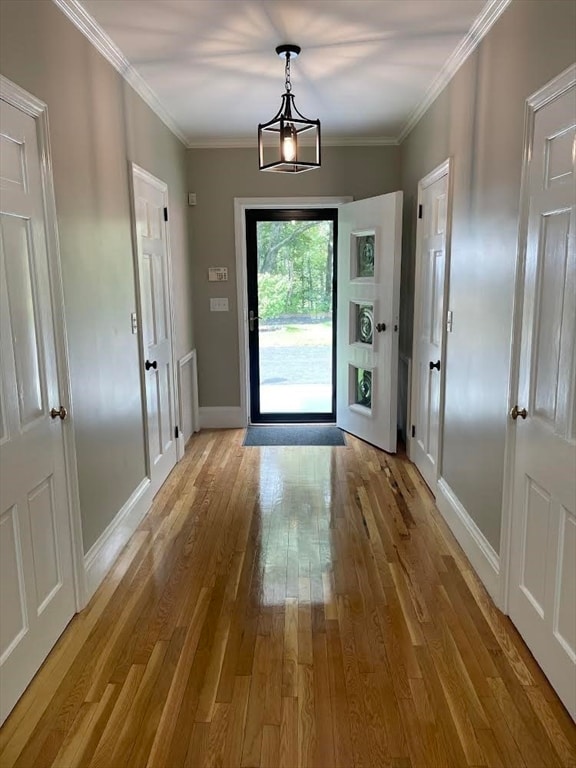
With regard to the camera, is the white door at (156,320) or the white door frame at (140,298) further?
the white door at (156,320)

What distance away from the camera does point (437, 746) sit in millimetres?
1737

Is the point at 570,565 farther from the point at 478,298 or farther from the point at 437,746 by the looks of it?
the point at 478,298

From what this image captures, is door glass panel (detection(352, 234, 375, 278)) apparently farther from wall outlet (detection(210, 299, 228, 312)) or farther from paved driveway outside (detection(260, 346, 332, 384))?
wall outlet (detection(210, 299, 228, 312))

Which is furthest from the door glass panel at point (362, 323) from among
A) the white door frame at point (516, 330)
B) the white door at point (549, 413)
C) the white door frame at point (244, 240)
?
the white door at point (549, 413)

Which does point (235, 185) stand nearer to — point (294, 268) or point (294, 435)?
point (294, 268)

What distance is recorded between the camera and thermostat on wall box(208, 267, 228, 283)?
5.11 m

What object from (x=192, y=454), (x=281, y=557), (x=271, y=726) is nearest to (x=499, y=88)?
(x=281, y=557)

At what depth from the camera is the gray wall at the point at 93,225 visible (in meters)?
2.16

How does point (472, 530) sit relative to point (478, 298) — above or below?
below

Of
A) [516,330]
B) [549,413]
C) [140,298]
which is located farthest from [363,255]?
[549,413]

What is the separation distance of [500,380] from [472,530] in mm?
841

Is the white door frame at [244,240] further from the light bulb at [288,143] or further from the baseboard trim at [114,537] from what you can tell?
the light bulb at [288,143]

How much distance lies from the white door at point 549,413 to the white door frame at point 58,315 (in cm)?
182

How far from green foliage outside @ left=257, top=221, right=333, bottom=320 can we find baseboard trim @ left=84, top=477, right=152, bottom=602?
7.98ft
